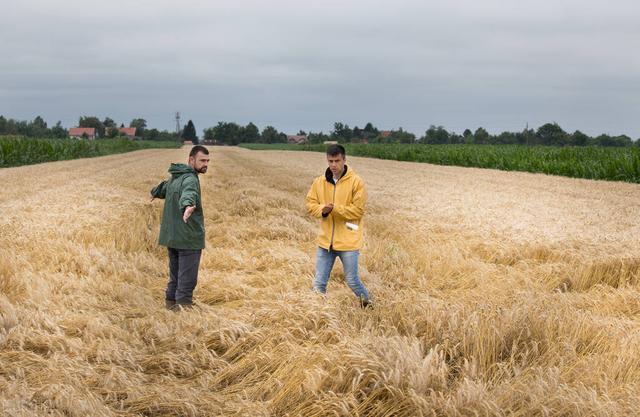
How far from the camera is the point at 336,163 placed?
5.17 meters

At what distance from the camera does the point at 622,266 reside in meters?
6.67

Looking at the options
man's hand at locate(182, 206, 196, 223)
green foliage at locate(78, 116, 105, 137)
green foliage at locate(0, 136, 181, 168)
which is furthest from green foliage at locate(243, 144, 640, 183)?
green foliage at locate(78, 116, 105, 137)

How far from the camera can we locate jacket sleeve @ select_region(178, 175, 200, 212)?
5105 millimetres

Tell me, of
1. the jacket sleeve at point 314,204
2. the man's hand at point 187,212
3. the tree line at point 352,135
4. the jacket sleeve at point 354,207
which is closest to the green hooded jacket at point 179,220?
the man's hand at point 187,212

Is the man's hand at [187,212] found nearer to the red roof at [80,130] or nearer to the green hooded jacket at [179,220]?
the green hooded jacket at [179,220]

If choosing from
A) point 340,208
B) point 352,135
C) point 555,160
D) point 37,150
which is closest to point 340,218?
point 340,208

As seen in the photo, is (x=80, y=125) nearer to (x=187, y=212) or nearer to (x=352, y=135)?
(x=352, y=135)

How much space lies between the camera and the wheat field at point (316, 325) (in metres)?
3.41

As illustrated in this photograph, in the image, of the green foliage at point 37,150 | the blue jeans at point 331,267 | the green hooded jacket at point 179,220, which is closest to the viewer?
the blue jeans at point 331,267

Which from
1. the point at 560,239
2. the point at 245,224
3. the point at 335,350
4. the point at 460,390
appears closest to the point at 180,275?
the point at 335,350

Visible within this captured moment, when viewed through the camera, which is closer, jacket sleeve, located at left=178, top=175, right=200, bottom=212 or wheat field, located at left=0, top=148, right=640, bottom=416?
wheat field, located at left=0, top=148, right=640, bottom=416

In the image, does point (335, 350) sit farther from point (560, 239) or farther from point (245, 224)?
point (245, 224)

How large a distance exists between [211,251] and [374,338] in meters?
4.22

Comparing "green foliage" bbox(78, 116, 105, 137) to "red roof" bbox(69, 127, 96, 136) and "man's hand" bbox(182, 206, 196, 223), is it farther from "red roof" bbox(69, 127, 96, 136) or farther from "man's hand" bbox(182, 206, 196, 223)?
"man's hand" bbox(182, 206, 196, 223)
